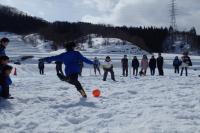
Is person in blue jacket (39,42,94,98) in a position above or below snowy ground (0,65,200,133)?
above

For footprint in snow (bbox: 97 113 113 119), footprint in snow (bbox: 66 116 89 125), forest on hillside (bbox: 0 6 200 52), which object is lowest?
footprint in snow (bbox: 66 116 89 125)

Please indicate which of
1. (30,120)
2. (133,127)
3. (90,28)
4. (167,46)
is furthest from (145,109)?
(90,28)

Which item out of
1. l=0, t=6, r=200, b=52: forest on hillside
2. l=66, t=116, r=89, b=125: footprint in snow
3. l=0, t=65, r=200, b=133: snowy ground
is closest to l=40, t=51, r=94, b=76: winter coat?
l=0, t=65, r=200, b=133: snowy ground

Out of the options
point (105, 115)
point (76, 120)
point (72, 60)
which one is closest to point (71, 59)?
point (72, 60)

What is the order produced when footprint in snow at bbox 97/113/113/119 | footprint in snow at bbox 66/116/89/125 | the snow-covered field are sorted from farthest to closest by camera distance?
footprint in snow at bbox 97/113/113/119, footprint in snow at bbox 66/116/89/125, the snow-covered field

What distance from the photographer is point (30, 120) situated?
873 cm

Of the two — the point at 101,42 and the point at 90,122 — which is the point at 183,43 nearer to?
the point at 101,42

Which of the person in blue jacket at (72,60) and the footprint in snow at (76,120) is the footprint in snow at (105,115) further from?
the person in blue jacket at (72,60)

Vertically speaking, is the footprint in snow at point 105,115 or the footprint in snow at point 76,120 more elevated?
the footprint in snow at point 105,115

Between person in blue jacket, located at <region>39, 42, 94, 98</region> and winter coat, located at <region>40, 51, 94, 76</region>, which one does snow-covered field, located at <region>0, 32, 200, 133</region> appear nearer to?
person in blue jacket, located at <region>39, 42, 94, 98</region>

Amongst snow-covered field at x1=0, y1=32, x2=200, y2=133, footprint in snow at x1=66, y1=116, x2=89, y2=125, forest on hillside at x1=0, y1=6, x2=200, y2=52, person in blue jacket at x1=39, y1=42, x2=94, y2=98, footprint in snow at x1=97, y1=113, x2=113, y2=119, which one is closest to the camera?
snow-covered field at x1=0, y1=32, x2=200, y2=133

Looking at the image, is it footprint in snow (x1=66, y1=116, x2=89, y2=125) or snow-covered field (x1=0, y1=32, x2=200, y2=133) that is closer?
snow-covered field (x1=0, y1=32, x2=200, y2=133)

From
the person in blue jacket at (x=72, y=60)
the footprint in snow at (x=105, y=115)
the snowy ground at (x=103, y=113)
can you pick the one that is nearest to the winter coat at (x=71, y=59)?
the person in blue jacket at (x=72, y=60)

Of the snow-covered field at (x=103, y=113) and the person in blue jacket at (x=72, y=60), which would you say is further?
the person in blue jacket at (x=72, y=60)
